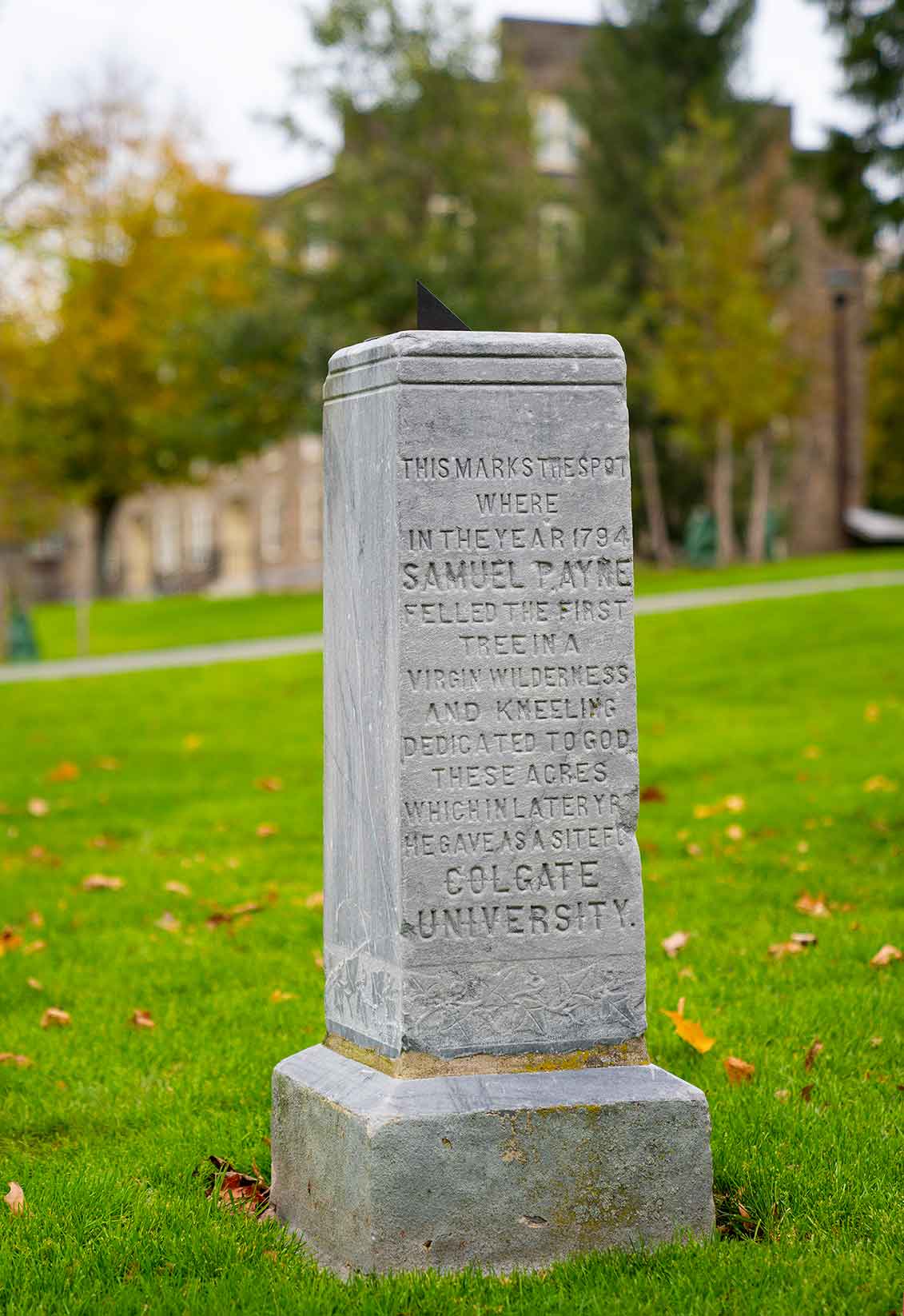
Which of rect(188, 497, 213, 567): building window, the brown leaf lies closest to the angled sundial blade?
the brown leaf

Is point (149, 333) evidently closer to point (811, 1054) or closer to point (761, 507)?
point (761, 507)

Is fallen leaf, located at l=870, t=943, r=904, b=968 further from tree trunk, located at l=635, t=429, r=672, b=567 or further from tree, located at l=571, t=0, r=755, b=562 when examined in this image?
tree trunk, located at l=635, t=429, r=672, b=567

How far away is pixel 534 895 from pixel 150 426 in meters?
36.6

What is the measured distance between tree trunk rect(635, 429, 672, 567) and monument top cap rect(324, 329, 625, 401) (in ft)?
106

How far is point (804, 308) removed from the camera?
37.0 meters

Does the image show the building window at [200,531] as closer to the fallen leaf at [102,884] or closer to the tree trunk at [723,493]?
the tree trunk at [723,493]

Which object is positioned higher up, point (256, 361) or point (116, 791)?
point (256, 361)

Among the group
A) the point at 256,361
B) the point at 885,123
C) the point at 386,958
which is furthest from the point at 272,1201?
the point at 256,361

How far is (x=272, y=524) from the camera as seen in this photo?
51.1m

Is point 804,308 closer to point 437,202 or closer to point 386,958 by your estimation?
point 437,202

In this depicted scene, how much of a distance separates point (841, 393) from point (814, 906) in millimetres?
34201

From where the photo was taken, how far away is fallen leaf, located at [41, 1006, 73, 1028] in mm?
5383

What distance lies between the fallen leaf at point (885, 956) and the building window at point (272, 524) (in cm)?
4586

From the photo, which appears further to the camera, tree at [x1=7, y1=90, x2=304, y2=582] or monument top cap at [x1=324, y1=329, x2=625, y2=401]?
tree at [x1=7, y1=90, x2=304, y2=582]
